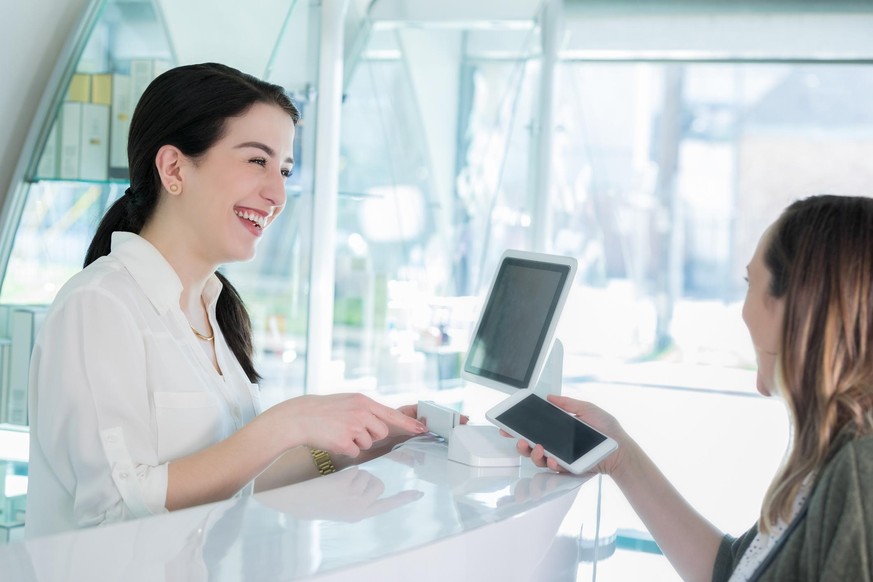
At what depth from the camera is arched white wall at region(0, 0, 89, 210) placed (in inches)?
141

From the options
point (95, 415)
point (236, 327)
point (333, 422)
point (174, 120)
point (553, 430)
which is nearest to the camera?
point (95, 415)

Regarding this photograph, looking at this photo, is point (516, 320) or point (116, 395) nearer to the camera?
point (116, 395)

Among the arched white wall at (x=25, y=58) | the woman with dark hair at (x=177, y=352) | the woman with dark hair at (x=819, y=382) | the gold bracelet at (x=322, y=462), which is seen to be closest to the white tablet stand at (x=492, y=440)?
the woman with dark hair at (x=177, y=352)

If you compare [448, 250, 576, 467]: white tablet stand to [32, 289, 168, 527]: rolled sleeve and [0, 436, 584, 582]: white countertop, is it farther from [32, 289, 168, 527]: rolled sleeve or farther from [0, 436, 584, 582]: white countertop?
[32, 289, 168, 527]: rolled sleeve

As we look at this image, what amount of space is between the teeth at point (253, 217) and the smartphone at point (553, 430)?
628mm

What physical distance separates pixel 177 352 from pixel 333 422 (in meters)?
0.34

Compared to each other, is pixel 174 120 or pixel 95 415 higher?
pixel 174 120

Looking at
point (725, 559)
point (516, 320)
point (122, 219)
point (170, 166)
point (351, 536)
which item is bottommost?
point (725, 559)

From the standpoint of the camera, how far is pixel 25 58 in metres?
3.66

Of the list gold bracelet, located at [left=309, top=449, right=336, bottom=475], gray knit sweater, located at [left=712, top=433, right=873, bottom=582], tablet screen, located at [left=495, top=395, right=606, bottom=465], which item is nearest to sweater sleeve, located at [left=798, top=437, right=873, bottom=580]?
gray knit sweater, located at [left=712, top=433, right=873, bottom=582]

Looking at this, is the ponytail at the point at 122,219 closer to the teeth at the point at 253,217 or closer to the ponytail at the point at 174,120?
the ponytail at the point at 174,120

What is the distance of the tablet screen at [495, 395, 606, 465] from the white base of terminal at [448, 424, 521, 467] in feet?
0.18

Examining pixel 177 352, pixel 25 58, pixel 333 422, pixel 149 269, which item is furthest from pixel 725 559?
pixel 25 58

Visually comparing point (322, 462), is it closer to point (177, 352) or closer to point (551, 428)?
point (177, 352)
